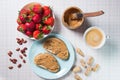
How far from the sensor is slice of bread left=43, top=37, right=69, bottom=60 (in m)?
1.20

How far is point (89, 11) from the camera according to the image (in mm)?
1203

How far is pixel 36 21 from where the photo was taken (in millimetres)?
1168

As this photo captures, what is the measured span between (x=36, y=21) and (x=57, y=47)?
11cm

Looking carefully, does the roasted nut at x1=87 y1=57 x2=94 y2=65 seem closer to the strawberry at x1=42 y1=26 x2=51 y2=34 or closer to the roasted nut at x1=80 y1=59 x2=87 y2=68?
the roasted nut at x1=80 y1=59 x2=87 y2=68

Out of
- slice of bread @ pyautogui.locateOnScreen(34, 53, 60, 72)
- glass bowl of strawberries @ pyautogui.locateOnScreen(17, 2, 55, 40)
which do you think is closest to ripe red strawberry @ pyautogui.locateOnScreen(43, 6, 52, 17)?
glass bowl of strawberries @ pyautogui.locateOnScreen(17, 2, 55, 40)

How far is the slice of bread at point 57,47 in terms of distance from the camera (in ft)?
3.94

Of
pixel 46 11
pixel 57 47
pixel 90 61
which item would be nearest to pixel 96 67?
pixel 90 61

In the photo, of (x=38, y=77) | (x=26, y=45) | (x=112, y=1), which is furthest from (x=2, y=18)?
(x=112, y=1)

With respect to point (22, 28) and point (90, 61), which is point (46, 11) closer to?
point (22, 28)

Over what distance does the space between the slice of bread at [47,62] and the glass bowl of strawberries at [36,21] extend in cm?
7

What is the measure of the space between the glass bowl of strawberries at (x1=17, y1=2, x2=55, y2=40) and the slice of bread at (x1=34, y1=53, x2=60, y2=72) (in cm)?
7

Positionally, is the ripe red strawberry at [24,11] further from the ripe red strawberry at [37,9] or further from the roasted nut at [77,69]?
the roasted nut at [77,69]

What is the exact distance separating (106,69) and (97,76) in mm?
37

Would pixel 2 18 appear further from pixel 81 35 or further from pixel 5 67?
pixel 81 35
